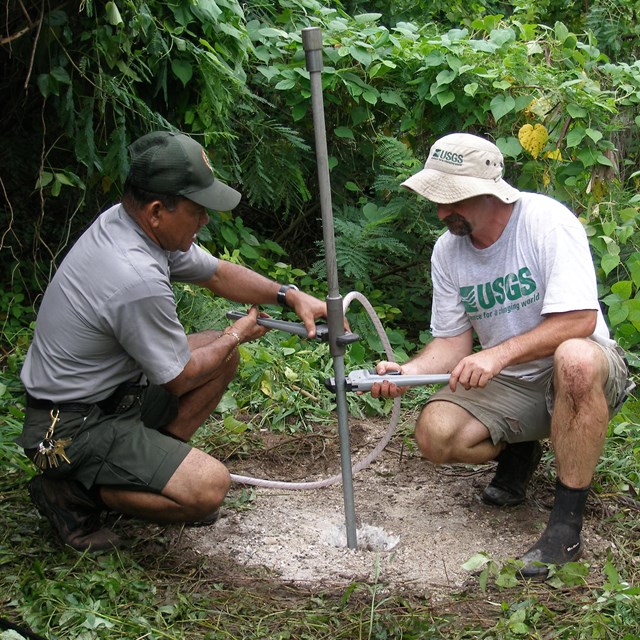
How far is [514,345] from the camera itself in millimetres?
3029

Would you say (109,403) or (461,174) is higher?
(461,174)

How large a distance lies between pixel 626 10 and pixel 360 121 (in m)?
2.60

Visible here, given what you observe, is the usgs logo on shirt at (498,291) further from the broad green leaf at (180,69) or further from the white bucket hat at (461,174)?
the broad green leaf at (180,69)

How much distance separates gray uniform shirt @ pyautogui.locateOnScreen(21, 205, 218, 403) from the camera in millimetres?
2838

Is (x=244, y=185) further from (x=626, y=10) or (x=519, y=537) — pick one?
(x=626, y=10)

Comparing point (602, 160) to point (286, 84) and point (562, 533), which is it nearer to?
point (286, 84)

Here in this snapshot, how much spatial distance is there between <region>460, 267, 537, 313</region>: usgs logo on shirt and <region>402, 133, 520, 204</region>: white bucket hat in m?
0.27

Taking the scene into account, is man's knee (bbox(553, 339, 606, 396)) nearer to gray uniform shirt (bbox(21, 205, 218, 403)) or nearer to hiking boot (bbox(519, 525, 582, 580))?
hiking boot (bbox(519, 525, 582, 580))

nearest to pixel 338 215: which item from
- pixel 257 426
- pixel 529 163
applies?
pixel 529 163

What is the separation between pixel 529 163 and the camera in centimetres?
494

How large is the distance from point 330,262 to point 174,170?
60 cm

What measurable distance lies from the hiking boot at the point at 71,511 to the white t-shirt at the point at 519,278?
144 cm

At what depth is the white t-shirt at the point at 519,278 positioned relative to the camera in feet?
9.86

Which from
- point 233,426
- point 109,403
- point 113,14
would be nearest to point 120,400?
point 109,403
